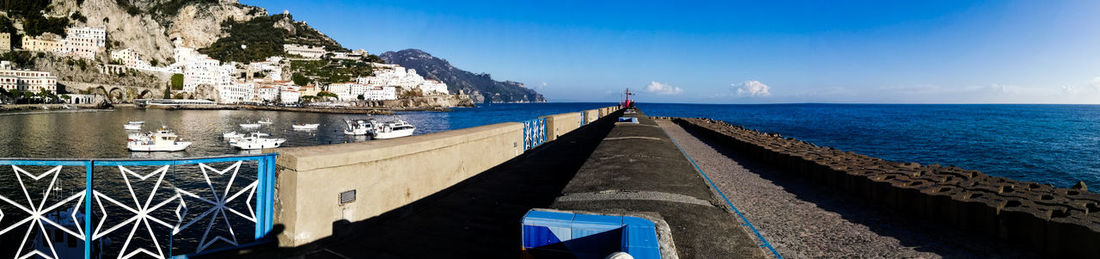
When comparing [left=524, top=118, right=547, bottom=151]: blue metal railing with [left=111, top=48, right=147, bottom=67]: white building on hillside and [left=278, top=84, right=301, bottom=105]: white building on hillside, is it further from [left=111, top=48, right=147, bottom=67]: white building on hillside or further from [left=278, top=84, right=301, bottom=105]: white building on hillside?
[left=111, top=48, right=147, bottom=67]: white building on hillside

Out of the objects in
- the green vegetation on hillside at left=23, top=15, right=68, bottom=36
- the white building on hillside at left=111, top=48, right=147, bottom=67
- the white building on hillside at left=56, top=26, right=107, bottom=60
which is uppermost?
the green vegetation on hillside at left=23, top=15, right=68, bottom=36

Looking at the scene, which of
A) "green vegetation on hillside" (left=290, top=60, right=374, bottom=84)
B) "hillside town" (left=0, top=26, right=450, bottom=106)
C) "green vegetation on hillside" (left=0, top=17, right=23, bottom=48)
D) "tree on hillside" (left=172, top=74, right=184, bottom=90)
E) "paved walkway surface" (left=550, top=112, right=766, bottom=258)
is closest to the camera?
"paved walkway surface" (left=550, top=112, right=766, bottom=258)

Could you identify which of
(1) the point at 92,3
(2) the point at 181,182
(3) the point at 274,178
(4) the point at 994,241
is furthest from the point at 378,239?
(1) the point at 92,3

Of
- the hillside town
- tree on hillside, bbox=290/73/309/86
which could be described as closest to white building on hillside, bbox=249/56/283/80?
the hillside town

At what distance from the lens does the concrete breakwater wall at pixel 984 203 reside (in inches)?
218

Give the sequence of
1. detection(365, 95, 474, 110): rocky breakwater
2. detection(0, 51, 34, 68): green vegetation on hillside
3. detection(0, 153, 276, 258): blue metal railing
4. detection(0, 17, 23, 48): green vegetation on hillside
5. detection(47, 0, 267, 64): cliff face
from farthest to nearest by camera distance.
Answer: detection(365, 95, 474, 110): rocky breakwater, detection(47, 0, 267, 64): cliff face, detection(0, 17, 23, 48): green vegetation on hillside, detection(0, 51, 34, 68): green vegetation on hillside, detection(0, 153, 276, 258): blue metal railing

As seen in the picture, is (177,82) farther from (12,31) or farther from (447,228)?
(447,228)

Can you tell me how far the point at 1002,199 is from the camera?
22.8 feet

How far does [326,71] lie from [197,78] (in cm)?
4435

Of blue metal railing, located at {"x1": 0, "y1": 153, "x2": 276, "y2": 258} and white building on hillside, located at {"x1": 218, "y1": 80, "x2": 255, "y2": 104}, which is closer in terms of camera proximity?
blue metal railing, located at {"x1": 0, "y1": 153, "x2": 276, "y2": 258}

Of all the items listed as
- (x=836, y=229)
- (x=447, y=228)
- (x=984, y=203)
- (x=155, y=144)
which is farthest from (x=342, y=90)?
(x=984, y=203)

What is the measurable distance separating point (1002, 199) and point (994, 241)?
1.01m

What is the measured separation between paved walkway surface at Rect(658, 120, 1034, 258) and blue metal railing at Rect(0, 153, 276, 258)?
20.2 feet

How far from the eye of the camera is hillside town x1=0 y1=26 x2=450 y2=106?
372 ft
